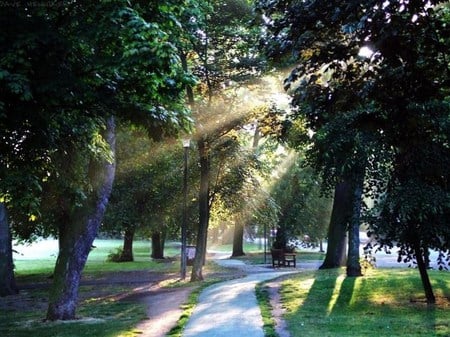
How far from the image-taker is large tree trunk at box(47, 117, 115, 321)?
1180 cm

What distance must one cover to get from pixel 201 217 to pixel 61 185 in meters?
11.3

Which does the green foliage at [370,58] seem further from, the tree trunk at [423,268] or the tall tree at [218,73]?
the tall tree at [218,73]

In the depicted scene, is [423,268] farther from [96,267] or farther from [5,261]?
[96,267]

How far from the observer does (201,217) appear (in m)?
20.9

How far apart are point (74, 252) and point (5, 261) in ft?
26.1

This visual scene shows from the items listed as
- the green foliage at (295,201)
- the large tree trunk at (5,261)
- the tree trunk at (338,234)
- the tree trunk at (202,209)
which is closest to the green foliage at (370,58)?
the tree trunk at (202,209)

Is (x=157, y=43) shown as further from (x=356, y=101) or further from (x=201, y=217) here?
(x=201, y=217)

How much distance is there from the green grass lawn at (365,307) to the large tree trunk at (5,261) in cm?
998

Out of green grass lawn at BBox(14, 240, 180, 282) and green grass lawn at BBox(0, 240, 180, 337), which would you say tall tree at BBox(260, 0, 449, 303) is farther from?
green grass lawn at BBox(14, 240, 180, 282)

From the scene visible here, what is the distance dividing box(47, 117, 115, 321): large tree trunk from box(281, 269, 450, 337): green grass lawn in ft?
16.3

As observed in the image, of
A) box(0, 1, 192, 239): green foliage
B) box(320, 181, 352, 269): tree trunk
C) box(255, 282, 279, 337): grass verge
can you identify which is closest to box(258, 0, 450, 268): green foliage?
box(0, 1, 192, 239): green foliage

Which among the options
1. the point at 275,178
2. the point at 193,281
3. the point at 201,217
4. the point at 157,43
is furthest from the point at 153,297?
the point at 275,178

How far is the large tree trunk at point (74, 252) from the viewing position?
→ 465 inches

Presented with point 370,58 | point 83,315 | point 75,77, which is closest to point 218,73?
point 83,315
